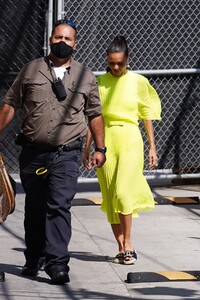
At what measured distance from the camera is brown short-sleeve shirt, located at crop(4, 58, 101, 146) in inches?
295

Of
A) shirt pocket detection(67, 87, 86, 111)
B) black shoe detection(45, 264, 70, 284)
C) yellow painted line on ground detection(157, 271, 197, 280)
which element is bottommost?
yellow painted line on ground detection(157, 271, 197, 280)

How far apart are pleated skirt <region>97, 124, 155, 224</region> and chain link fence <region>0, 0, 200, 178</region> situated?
11.5 feet

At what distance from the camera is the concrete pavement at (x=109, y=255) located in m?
7.30

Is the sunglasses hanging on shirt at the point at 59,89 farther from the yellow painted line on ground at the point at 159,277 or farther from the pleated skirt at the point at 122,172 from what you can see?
the yellow painted line on ground at the point at 159,277

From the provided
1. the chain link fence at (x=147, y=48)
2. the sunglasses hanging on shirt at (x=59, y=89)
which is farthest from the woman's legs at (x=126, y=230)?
the chain link fence at (x=147, y=48)

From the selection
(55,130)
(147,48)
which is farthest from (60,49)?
(147,48)

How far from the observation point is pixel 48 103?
749 cm

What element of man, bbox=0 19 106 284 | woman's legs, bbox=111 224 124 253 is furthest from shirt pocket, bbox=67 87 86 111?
woman's legs, bbox=111 224 124 253

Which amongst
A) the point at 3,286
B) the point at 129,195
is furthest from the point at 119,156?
the point at 3,286

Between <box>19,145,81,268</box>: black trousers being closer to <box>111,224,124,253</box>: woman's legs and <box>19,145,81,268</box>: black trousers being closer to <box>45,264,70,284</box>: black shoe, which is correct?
<box>45,264,70,284</box>: black shoe

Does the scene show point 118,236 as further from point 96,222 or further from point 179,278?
point 96,222

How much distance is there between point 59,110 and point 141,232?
102 inches

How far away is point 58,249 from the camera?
7512 millimetres

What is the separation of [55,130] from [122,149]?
1063mm
